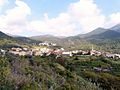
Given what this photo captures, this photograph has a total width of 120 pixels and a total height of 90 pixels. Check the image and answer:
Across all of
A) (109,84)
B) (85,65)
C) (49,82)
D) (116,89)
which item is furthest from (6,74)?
(85,65)

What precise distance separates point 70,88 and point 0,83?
12.3m

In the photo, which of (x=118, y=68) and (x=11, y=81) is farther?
(x=118, y=68)

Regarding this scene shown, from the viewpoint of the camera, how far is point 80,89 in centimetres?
4209

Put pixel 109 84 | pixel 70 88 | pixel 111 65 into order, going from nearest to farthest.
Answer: pixel 70 88 → pixel 109 84 → pixel 111 65

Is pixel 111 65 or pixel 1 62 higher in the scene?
pixel 1 62

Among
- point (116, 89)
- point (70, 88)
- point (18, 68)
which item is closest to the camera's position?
point (70, 88)

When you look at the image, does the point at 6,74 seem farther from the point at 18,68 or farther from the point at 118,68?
the point at 118,68

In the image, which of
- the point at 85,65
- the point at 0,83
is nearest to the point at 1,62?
the point at 0,83

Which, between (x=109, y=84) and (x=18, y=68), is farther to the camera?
(x=109, y=84)

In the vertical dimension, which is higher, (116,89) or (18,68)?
(18,68)

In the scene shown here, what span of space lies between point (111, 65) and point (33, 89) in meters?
85.9

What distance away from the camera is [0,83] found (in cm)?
2962

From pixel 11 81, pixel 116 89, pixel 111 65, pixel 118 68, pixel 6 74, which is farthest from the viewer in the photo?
pixel 111 65

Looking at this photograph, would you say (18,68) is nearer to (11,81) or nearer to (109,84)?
(11,81)
